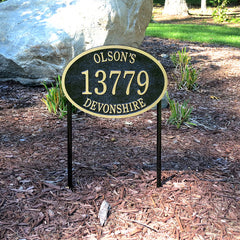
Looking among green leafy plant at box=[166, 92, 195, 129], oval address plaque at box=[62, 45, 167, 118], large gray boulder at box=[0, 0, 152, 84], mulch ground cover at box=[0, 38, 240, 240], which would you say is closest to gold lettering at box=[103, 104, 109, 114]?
oval address plaque at box=[62, 45, 167, 118]

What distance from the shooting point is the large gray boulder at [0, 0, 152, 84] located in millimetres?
4855

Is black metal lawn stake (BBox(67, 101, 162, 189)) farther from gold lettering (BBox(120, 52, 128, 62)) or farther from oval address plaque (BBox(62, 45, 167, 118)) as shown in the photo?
gold lettering (BBox(120, 52, 128, 62))

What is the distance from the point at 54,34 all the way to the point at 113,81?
2.65 metres

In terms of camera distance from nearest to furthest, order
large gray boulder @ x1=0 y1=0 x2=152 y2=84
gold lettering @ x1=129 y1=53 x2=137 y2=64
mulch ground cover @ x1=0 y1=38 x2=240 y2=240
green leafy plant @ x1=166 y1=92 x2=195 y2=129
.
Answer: mulch ground cover @ x1=0 y1=38 x2=240 y2=240, gold lettering @ x1=129 y1=53 x2=137 y2=64, green leafy plant @ x1=166 y1=92 x2=195 y2=129, large gray boulder @ x1=0 y1=0 x2=152 y2=84

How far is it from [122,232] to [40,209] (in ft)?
2.06

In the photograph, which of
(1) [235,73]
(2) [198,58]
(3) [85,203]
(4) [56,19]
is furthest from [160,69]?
(2) [198,58]

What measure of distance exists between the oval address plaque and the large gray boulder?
251 cm

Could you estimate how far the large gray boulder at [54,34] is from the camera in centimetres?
486

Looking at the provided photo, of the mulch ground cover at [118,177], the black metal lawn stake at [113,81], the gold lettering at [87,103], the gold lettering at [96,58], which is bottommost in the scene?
the mulch ground cover at [118,177]

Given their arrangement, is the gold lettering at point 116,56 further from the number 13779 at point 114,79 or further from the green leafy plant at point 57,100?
the green leafy plant at point 57,100

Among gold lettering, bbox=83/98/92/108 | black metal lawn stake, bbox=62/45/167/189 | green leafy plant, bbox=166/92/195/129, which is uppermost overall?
black metal lawn stake, bbox=62/45/167/189

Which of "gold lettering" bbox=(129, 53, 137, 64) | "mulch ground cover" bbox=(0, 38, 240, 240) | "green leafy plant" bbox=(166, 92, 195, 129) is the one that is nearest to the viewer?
"mulch ground cover" bbox=(0, 38, 240, 240)

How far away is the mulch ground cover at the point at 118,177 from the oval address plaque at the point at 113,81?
2.19 ft

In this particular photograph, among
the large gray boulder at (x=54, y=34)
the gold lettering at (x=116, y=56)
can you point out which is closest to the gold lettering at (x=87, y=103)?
the gold lettering at (x=116, y=56)
